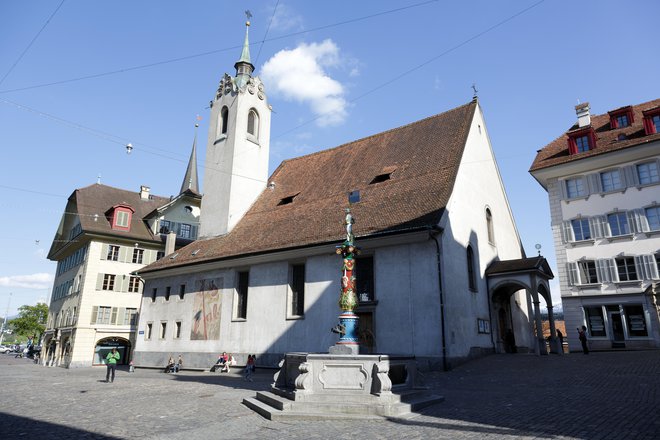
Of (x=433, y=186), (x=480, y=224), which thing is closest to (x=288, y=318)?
(x=433, y=186)

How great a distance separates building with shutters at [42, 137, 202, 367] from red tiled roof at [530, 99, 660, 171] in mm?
27118

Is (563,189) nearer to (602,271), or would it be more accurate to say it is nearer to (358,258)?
(602,271)

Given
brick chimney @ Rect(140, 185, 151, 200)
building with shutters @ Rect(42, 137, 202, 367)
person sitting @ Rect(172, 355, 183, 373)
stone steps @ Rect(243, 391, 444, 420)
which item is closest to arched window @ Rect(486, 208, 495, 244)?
stone steps @ Rect(243, 391, 444, 420)

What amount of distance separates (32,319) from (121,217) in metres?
48.0

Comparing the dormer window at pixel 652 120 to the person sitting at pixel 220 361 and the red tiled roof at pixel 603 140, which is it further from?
the person sitting at pixel 220 361

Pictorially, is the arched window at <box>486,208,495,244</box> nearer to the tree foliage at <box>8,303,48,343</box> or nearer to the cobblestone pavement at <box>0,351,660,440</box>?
the cobblestone pavement at <box>0,351,660,440</box>

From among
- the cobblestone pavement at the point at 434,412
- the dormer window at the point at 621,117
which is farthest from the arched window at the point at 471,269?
the dormer window at the point at 621,117

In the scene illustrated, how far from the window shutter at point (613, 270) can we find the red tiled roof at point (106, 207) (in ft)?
107

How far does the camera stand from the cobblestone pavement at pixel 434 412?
7.40m

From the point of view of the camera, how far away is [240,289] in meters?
24.6

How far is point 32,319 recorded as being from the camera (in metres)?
71.7

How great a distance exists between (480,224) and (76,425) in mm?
19136

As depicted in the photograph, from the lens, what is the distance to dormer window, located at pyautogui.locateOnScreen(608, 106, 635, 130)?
1065 inches

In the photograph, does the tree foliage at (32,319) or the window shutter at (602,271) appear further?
the tree foliage at (32,319)
